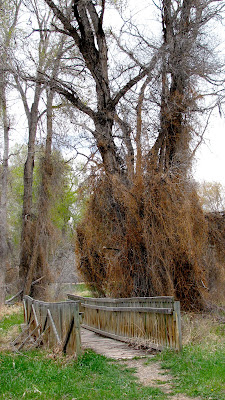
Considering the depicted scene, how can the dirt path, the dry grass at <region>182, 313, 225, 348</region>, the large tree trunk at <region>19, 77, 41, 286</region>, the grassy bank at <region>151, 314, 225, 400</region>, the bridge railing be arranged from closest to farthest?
the grassy bank at <region>151, 314, 225, 400</region> < the dirt path < the bridge railing < the dry grass at <region>182, 313, 225, 348</region> < the large tree trunk at <region>19, 77, 41, 286</region>

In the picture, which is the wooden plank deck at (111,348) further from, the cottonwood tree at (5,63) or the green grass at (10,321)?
the cottonwood tree at (5,63)

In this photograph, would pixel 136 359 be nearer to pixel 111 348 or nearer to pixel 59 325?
pixel 111 348

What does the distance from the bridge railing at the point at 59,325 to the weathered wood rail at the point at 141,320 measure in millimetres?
879

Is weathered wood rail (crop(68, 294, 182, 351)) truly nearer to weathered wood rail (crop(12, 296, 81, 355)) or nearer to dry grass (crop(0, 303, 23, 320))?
weathered wood rail (crop(12, 296, 81, 355))

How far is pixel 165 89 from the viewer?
1348cm

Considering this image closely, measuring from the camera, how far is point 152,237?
11219 mm

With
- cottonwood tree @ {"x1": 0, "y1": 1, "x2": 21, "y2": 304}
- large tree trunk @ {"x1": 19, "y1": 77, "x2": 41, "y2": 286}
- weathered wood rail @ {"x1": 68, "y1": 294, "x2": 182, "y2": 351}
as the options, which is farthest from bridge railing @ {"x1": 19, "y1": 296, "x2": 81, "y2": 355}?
large tree trunk @ {"x1": 19, "y1": 77, "x2": 41, "y2": 286}

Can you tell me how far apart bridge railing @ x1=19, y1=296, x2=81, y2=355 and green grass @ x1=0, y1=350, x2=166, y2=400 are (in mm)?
415

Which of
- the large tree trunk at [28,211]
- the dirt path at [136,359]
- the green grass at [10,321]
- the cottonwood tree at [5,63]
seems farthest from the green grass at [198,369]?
the large tree trunk at [28,211]

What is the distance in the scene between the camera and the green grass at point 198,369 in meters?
5.90

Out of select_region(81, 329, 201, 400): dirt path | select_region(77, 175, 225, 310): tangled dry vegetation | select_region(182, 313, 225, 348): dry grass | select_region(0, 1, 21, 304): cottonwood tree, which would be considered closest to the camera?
select_region(81, 329, 201, 400): dirt path

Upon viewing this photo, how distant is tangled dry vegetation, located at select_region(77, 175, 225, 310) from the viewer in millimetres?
11195

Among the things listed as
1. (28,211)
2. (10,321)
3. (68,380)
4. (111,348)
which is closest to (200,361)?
(68,380)

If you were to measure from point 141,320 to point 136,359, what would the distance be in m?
1.47
